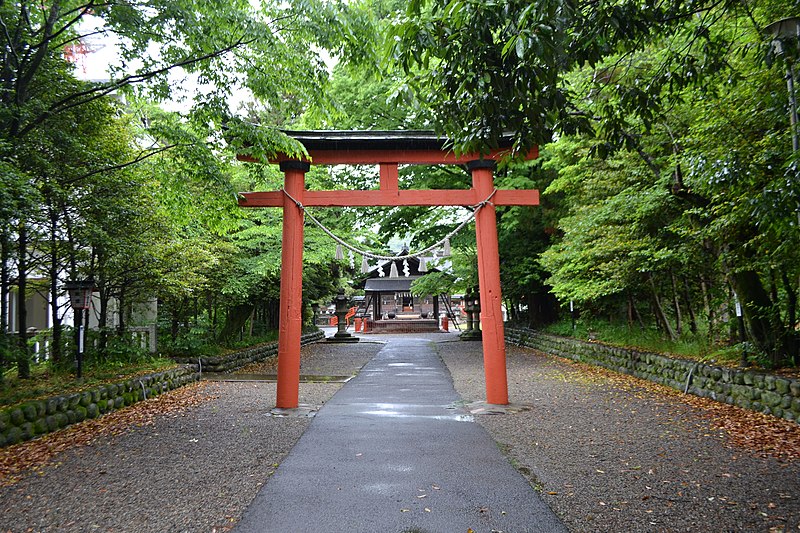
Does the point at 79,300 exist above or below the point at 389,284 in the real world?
below

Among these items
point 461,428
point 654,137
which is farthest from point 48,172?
point 654,137

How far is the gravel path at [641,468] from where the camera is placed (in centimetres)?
397

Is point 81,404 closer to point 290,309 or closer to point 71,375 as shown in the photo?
point 71,375

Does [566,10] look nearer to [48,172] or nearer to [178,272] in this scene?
[48,172]

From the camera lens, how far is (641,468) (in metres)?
5.20

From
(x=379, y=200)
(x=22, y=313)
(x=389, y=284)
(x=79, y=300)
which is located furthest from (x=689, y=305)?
(x=389, y=284)

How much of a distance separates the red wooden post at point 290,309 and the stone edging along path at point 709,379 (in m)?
6.94

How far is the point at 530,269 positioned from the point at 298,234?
12058 mm

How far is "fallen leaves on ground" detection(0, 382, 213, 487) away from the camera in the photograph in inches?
216

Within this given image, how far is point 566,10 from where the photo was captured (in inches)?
146

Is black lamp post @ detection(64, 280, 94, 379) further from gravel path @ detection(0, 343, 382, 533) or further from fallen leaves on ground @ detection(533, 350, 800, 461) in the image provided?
fallen leaves on ground @ detection(533, 350, 800, 461)

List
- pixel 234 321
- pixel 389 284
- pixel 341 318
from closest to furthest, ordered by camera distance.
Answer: pixel 234 321
pixel 341 318
pixel 389 284

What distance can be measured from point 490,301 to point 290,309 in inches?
129

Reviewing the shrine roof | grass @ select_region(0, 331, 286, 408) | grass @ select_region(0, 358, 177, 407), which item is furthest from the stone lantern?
grass @ select_region(0, 358, 177, 407)
